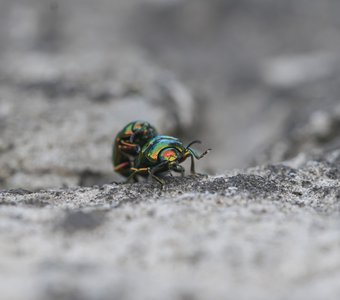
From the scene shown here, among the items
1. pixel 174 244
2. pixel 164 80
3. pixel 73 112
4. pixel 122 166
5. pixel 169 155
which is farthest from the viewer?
pixel 164 80

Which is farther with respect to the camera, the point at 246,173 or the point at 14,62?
the point at 14,62

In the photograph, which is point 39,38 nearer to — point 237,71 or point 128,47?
point 128,47

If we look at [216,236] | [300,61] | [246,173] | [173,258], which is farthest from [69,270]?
[300,61]

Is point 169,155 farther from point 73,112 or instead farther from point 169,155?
point 73,112

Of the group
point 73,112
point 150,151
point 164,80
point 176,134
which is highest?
point 164,80

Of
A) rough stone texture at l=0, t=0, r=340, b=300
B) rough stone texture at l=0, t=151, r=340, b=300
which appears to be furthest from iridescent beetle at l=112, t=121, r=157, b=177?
rough stone texture at l=0, t=151, r=340, b=300

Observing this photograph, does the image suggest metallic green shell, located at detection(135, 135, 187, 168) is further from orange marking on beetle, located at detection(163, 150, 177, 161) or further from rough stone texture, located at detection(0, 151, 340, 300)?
rough stone texture, located at detection(0, 151, 340, 300)

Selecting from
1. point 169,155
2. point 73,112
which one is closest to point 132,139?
point 169,155
